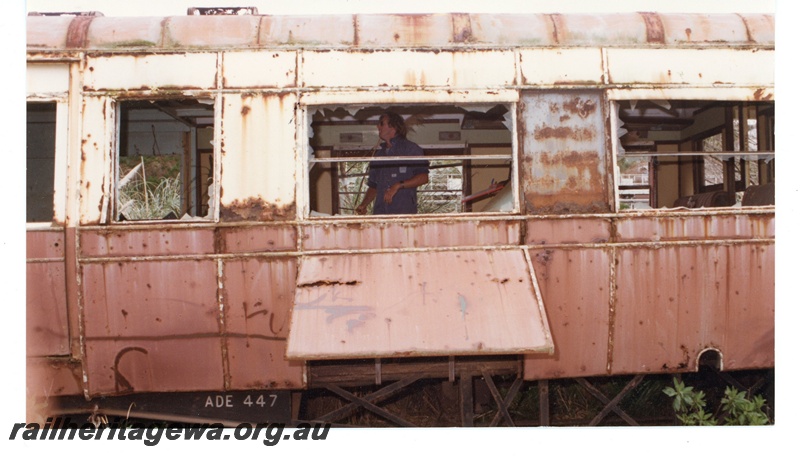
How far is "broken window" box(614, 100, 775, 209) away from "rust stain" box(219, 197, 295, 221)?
144 inches

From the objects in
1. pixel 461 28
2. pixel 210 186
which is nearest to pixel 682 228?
pixel 461 28

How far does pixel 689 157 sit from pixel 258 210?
5.74 metres

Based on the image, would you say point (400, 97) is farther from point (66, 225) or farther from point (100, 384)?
point (100, 384)

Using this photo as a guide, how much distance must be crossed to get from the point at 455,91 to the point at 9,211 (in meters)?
2.96

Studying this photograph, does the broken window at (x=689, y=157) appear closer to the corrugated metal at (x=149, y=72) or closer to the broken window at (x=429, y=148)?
the broken window at (x=429, y=148)

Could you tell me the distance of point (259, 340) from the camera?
3.92 m

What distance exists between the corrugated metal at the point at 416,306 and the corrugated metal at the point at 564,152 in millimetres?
504

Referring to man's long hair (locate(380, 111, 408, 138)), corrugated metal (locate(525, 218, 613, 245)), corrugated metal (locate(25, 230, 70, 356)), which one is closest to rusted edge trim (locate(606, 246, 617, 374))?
corrugated metal (locate(525, 218, 613, 245))

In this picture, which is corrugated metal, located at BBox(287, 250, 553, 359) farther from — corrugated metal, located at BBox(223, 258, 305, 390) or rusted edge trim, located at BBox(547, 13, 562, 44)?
rusted edge trim, located at BBox(547, 13, 562, 44)

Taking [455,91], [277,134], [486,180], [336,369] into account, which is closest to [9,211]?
[277,134]

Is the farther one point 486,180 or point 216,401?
point 486,180

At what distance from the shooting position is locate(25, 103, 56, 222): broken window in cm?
590

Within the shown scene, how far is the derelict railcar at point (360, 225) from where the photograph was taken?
12.7ft

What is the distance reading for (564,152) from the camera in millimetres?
4066
